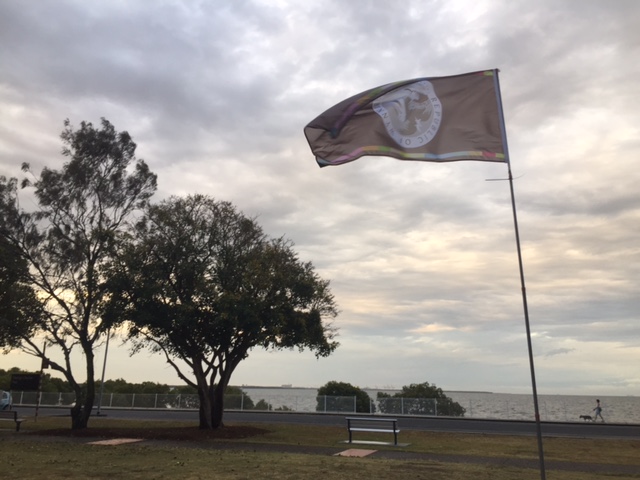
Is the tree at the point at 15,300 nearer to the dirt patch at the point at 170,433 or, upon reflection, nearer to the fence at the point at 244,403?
the dirt patch at the point at 170,433

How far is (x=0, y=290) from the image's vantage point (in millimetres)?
26188

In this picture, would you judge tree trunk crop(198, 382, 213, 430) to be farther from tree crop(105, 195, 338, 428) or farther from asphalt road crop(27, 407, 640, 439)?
asphalt road crop(27, 407, 640, 439)

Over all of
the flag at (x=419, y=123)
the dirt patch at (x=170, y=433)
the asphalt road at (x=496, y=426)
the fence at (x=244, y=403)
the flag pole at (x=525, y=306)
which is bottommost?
the asphalt road at (x=496, y=426)

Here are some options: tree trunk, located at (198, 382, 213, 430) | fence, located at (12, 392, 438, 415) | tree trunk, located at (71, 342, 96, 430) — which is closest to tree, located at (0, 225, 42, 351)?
tree trunk, located at (71, 342, 96, 430)

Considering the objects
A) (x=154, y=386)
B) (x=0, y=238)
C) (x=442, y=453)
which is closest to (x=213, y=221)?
(x=0, y=238)

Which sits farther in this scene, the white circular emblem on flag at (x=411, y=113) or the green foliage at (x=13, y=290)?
the green foliage at (x=13, y=290)

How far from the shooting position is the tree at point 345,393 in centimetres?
4597

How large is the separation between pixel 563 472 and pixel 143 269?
1860 centimetres

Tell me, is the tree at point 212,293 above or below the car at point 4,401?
above

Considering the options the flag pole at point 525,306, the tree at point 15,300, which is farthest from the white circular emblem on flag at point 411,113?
the tree at point 15,300

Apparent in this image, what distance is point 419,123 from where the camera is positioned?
1184 cm

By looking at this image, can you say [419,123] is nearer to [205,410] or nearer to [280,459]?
[280,459]

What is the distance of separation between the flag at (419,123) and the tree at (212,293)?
12.9m

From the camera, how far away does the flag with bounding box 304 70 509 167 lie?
36.8 ft
